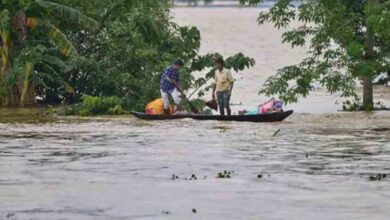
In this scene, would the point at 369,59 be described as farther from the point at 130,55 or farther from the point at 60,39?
the point at 60,39

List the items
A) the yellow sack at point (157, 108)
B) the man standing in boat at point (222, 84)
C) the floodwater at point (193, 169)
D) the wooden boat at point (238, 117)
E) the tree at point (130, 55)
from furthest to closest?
the tree at point (130, 55), the yellow sack at point (157, 108), the man standing in boat at point (222, 84), the wooden boat at point (238, 117), the floodwater at point (193, 169)

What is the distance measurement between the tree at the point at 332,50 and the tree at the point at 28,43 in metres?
5.17

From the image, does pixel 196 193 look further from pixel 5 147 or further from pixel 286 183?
pixel 5 147

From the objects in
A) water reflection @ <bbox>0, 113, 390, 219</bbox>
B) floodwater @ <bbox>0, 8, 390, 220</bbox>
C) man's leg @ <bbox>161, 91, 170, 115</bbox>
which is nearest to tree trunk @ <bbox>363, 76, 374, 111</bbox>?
floodwater @ <bbox>0, 8, 390, 220</bbox>

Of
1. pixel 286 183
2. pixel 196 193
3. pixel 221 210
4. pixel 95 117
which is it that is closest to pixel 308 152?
pixel 286 183

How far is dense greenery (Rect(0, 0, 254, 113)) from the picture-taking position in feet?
93.0

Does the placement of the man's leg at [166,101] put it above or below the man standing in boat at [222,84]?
below

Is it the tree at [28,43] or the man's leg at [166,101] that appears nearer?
the man's leg at [166,101]

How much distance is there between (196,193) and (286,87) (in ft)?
49.4

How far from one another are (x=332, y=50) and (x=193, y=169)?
13.3 m

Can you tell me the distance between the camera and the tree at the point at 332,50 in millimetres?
28109

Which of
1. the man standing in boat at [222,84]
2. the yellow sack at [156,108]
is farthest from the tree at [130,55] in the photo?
the man standing in boat at [222,84]

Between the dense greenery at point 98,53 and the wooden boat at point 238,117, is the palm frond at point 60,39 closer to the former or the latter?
the dense greenery at point 98,53

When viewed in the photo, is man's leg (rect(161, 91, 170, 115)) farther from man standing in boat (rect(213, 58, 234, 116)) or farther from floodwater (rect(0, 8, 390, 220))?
man standing in boat (rect(213, 58, 234, 116))
